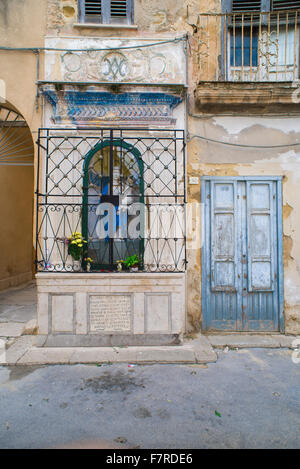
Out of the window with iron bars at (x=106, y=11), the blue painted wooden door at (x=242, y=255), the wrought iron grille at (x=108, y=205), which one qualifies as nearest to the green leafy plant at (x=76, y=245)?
the wrought iron grille at (x=108, y=205)

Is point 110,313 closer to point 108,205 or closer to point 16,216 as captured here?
point 108,205

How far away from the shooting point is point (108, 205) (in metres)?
5.29

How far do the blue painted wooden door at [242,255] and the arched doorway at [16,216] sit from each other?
5.10 metres

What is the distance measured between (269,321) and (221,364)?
1543 millimetres

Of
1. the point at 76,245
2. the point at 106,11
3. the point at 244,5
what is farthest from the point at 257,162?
the point at 106,11

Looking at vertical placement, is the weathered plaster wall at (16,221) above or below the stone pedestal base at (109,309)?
above

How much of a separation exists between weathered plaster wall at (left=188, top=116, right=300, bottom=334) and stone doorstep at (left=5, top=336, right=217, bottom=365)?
1.15 m

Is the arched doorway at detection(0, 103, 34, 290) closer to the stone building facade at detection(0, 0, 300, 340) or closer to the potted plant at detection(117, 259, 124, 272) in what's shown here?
the stone building facade at detection(0, 0, 300, 340)

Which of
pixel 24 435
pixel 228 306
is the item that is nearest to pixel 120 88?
pixel 228 306

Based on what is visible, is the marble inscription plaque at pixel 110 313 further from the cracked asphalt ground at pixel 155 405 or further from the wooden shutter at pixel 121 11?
the wooden shutter at pixel 121 11

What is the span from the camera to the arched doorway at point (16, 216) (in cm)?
812

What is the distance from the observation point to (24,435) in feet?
8.48

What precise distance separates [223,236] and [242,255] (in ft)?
1.52

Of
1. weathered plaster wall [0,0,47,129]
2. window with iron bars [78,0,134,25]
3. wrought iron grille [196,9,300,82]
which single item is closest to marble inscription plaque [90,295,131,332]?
weathered plaster wall [0,0,47,129]
